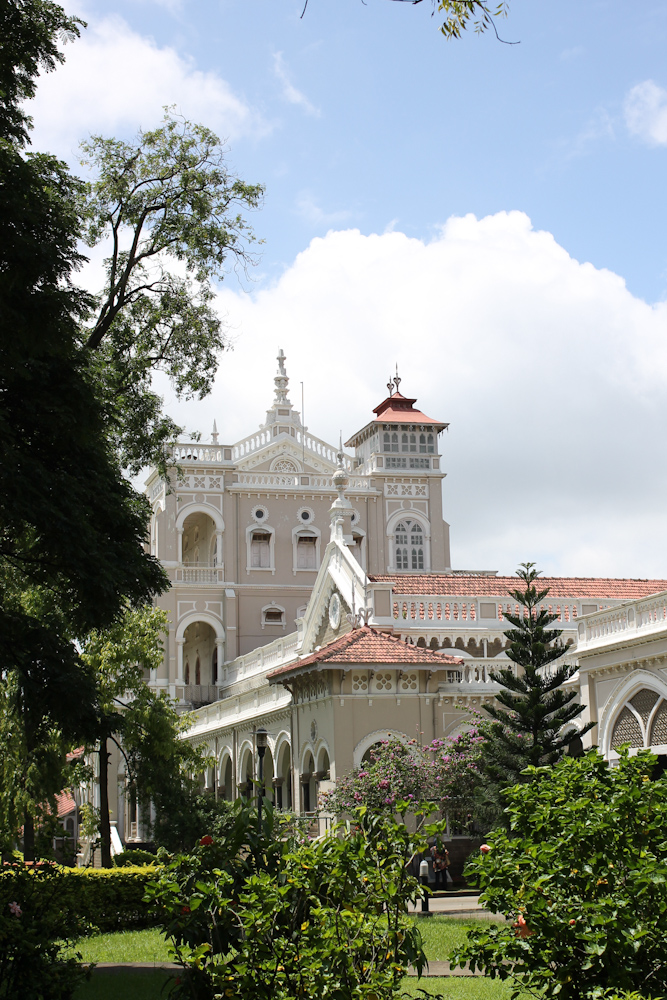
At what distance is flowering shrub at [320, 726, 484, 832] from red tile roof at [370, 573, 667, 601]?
4.14 m

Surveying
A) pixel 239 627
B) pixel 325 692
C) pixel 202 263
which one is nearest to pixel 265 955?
pixel 202 263

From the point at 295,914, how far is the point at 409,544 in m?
43.3

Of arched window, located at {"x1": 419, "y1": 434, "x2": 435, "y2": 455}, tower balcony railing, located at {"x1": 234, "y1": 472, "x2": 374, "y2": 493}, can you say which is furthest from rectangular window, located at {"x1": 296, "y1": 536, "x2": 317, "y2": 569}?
arched window, located at {"x1": 419, "y1": 434, "x2": 435, "y2": 455}

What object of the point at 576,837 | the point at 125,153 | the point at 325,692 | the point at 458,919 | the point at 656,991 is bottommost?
the point at 458,919

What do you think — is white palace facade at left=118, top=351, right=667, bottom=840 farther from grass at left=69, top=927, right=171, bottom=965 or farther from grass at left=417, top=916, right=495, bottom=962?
grass at left=69, top=927, right=171, bottom=965

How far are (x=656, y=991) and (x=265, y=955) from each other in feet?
7.10

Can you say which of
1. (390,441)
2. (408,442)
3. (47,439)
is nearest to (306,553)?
(390,441)

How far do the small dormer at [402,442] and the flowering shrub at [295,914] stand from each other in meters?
43.3

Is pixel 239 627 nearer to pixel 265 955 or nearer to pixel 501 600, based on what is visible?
pixel 501 600

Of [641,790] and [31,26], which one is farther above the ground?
[31,26]

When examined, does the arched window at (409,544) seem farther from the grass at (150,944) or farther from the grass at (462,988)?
the grass at (462,988)

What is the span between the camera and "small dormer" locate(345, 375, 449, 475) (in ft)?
166

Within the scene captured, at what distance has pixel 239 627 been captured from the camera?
153 feet

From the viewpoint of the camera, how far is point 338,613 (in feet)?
88.5
